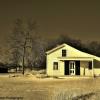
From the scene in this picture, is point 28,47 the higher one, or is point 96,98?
point 28,47

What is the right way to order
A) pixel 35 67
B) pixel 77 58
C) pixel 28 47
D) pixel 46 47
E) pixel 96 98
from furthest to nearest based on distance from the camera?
pixel 46 47 → pixel 35 67 → pixel 28 47 → pixel 77 58 → pixel 96 98

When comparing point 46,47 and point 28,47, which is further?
point 46,47

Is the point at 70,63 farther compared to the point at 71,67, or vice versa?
the point at 70,63

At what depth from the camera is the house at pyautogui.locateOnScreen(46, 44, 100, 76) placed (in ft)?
173

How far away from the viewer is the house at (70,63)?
52.7 metres

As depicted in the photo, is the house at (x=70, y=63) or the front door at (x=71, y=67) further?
the front door at (x=71, y=67)

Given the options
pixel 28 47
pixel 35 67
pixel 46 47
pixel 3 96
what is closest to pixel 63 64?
pixel 28 47

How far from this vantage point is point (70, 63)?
53219mm

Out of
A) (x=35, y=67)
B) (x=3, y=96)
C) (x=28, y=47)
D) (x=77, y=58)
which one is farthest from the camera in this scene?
(x=35, y=67)

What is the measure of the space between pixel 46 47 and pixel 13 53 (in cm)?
1186

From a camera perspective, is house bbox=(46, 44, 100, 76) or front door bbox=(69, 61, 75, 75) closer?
house bbox=(46, 44, 100, 76)

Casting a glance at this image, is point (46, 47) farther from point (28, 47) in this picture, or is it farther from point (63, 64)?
point (63, 64)

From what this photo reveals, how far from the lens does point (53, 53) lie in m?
53.9

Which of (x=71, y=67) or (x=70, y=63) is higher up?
(x=70, y=63)
